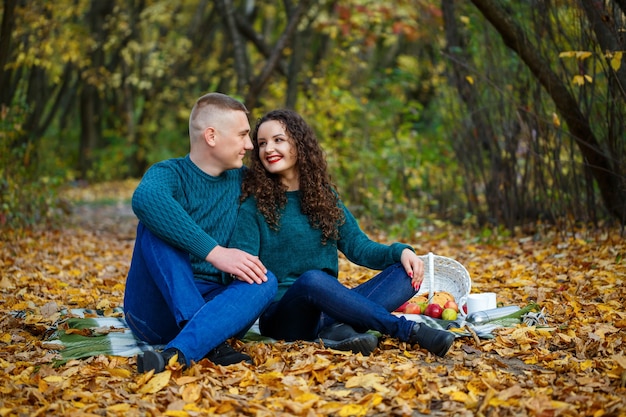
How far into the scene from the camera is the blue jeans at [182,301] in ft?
9.88

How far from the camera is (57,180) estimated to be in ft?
27.4

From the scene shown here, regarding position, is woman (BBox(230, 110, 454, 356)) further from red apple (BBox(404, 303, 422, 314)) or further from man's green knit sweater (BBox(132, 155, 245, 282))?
red apple (BBox(404, 303, 422, 314))

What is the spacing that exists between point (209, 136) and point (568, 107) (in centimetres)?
331

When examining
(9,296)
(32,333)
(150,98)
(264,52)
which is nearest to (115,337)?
(32,333)

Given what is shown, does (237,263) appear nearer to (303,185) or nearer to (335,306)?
(335,306)

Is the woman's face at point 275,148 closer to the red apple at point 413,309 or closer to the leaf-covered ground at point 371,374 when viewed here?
the leaf-covered ground at point 371,374

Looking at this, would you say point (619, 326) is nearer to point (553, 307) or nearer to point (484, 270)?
point (553, 307)

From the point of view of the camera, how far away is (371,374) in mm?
2898

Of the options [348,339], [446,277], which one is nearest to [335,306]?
[348,339]

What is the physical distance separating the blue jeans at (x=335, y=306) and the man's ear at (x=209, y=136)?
76 centimetres

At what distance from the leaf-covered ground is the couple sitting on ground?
15cm

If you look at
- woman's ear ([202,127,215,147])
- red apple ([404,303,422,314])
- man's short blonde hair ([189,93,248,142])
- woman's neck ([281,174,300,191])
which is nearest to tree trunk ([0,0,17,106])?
man's short blonde hair ([189,93,248,142])

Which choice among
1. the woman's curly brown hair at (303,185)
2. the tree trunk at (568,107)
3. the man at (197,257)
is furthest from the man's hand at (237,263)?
the tree trunk at (568,107)

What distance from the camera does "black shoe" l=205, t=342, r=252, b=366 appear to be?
310cm
